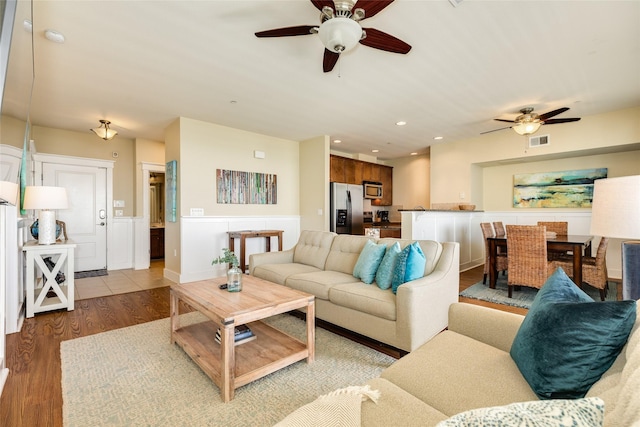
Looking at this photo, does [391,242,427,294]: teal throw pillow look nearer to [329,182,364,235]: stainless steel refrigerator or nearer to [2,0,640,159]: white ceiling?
[2,0,640,159]: white ceiling


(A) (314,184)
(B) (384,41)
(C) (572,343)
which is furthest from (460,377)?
(A) (314,184)

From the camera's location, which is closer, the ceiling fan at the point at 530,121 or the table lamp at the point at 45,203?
the table lamp at the point at 45,203

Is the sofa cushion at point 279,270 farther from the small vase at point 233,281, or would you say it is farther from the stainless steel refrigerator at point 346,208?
the stainless steel refrigerator at point 346,208

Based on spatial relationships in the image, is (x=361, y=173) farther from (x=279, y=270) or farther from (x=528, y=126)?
(x=279, y=270)

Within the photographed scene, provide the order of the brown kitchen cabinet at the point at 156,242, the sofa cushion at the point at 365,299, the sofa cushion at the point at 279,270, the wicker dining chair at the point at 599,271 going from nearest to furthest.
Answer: the sofa cushion at the point at 365,299
the sofa cushion at the point at 279,270
the wicker dining chair at the point at 599,271
the brown kitchen cabinet at the point at 156,242

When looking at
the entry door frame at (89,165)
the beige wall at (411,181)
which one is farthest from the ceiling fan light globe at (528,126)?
the entry door frame at (89,165)

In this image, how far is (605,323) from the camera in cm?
92

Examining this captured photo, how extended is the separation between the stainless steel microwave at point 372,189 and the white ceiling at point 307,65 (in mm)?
2524

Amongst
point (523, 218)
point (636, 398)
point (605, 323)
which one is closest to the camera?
point (636, 398)

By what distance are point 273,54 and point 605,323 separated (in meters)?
2.95

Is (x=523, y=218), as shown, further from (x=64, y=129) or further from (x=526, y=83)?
(x=64, y=129)

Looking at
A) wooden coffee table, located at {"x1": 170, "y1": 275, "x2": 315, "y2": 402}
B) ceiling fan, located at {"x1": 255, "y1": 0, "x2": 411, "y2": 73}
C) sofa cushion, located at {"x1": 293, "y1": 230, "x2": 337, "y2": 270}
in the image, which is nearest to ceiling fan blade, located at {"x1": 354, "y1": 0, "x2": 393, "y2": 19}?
ceiling fan, located at {"x1": 255, "y1": 0, "x2": 411, "y2": 73}

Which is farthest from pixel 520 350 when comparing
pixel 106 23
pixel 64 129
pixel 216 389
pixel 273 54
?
pixel 64 129

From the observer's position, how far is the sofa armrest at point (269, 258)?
3545 millimetres
